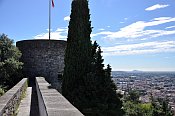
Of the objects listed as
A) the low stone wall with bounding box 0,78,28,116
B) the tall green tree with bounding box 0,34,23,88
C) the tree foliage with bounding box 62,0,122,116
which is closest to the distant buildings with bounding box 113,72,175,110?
the tall green tree with bounding box 0,34,23,88

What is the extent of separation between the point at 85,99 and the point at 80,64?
6.96ft

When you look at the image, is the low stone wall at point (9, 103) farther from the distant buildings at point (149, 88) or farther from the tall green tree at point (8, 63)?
the distant buildings at point (149, 88)

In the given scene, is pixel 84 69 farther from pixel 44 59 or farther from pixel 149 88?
pixel 149 88

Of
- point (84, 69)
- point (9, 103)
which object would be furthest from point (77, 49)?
point (9, 103)

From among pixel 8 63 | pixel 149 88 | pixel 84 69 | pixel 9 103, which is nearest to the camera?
pixel 9 103

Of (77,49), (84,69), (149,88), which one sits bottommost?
(149,88)

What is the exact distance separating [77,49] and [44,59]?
27.2 ft

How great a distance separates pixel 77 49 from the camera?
1266 centimetres

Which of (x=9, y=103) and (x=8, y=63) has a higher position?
(x=8, y=63)

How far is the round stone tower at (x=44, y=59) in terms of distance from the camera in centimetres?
2044

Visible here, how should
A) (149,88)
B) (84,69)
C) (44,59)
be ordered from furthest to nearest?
(149,88)
(44,59)
(84,69)

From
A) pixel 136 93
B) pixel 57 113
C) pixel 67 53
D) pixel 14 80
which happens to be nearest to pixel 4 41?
pixel 14 80

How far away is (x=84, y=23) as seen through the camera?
12.9 meters

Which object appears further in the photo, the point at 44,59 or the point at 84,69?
the point at 44,59
